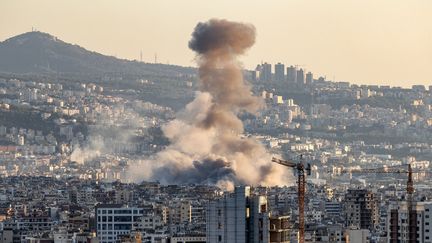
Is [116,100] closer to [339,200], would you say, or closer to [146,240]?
[339,200]

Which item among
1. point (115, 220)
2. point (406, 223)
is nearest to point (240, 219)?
point (406, 223)

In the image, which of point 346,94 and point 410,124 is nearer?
point 410,124

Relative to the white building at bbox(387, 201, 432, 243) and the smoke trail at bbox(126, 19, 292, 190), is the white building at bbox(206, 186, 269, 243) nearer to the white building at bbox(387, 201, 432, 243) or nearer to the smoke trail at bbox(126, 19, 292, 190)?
the white building at bbox(387, 201, 432, 243)

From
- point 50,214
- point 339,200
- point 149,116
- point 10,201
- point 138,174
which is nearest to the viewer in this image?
point 50,214

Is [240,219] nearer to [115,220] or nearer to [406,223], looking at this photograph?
[406,223]

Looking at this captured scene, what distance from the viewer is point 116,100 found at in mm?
195000

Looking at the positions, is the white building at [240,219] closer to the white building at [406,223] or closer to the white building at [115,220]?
the white building at [406,223]

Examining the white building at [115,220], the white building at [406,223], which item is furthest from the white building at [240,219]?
the white building at [115,220]

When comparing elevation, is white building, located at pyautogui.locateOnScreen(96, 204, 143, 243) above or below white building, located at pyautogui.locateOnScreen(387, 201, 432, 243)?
below

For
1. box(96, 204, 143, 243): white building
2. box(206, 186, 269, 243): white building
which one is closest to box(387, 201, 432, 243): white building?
box(206, 186, 269, 243): white building

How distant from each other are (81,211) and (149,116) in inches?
3696

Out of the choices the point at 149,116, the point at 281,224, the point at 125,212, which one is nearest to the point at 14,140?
the point at 149,116

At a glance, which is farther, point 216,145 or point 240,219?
point 216,145

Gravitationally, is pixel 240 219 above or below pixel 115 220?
above
